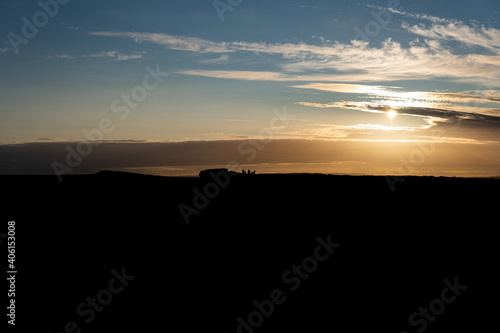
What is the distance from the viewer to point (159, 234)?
2086 centimetres

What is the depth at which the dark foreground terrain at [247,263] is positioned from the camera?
13.0 meters

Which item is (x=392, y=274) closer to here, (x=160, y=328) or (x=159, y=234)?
(x=160, y=328)

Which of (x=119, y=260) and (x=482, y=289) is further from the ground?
(x=119, y=260)

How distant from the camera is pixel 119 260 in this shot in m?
17.3

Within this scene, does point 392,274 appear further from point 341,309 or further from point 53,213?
point 53,213

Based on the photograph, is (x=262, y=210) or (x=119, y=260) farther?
(x=262, y=210)

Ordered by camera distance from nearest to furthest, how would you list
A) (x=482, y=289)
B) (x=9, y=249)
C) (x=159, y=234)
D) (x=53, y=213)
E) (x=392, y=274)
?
(x=482, y=289), (x=392, y=274), (x=9, y=249), (x=159, y=234), (x=53, y=213)

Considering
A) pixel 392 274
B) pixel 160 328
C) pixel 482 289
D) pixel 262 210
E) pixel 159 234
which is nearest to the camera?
pixel 160 328

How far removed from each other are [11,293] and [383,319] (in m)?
11.8

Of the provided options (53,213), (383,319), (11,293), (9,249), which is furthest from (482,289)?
(53,213)

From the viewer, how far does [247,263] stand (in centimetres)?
1711

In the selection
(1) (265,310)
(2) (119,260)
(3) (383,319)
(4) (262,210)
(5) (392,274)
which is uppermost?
Result: (4) (262,210)

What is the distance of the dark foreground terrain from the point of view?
12992mm

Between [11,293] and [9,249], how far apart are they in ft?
14.4
